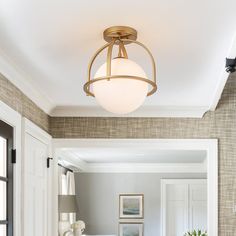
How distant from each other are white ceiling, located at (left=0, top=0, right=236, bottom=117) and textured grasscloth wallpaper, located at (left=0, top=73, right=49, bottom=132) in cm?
7

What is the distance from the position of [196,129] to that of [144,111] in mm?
545

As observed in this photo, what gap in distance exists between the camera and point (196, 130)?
4.60 m

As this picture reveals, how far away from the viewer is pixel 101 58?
2.99 meters

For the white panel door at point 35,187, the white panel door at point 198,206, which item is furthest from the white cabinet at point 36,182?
the white panel door at point 198,206

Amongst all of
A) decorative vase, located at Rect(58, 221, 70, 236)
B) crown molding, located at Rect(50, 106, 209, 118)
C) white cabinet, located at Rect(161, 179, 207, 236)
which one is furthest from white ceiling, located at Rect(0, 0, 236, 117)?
white cabinet, located at Rect(161, 179, 207, 236)

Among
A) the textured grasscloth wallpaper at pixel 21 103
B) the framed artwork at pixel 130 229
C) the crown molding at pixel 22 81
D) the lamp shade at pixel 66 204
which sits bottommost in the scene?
the framed artwork at pixel 130 229

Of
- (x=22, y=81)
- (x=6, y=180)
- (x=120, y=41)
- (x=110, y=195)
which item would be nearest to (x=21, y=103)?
(x=22, y=81)

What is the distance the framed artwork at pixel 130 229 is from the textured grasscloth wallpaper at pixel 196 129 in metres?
5.96

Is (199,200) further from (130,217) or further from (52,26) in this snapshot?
(52,26)

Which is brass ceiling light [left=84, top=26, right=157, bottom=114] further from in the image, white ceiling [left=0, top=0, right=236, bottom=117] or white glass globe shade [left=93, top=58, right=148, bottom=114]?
white ceiling [left=0, top=0, right=236, bottom=117]

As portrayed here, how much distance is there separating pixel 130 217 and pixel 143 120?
6.07 m

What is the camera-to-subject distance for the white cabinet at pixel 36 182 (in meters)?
3.57

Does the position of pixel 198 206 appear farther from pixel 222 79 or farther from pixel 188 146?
pixel 222 79

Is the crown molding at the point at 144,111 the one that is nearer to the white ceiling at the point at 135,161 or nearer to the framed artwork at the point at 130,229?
the white ceiling at the point at 135,161
